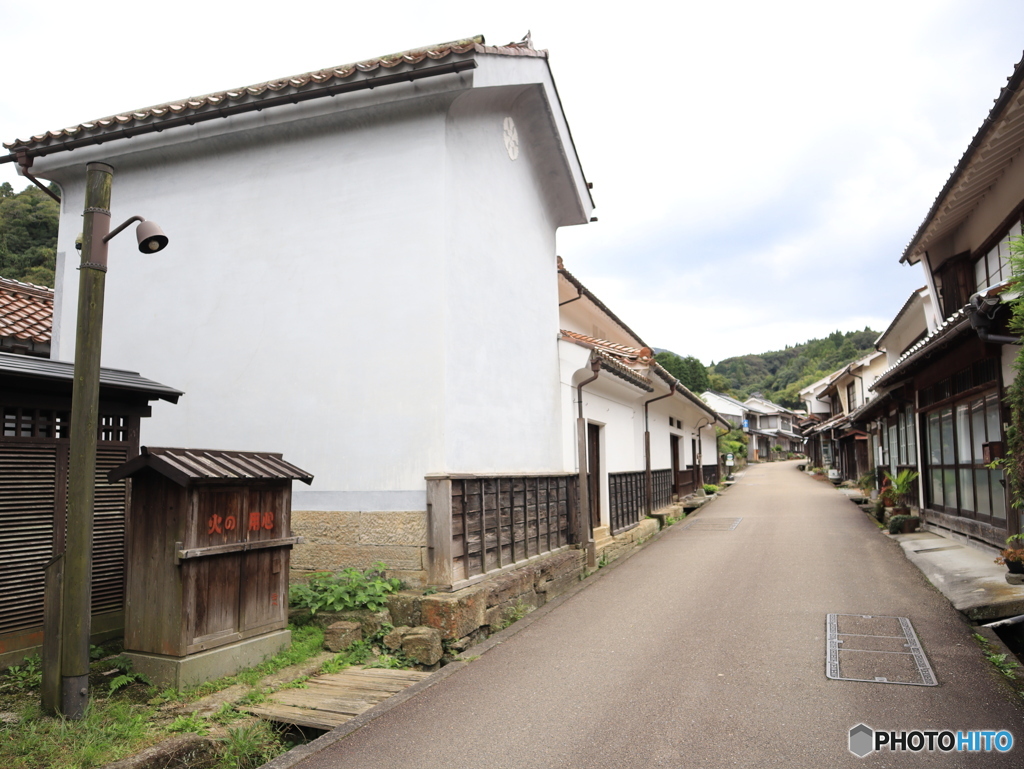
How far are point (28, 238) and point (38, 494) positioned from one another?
24.1 metres

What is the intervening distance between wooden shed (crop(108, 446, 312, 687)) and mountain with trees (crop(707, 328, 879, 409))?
8399cm

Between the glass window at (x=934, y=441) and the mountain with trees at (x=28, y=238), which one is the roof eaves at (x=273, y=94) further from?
the mountain with trees at (x=28, y=238)

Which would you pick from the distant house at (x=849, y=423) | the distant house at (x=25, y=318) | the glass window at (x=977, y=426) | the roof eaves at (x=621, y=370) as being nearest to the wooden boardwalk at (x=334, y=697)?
the roof eaves at (x=621, y=370)

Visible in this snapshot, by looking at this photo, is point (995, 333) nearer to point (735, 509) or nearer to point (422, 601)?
point (422, 601)

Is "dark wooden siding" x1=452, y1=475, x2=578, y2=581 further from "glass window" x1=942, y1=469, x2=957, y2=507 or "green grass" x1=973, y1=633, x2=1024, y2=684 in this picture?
"glass window" x1=942, y1=469, x2=957, y2=507

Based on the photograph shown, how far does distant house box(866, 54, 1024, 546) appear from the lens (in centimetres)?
947

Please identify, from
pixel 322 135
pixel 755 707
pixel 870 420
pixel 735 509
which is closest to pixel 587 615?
pixel 755 707

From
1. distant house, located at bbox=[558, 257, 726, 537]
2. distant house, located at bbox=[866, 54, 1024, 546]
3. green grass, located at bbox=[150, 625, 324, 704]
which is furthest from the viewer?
distant house, located at bbox=[558, 257, 726, 537]

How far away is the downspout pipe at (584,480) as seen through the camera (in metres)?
12.6

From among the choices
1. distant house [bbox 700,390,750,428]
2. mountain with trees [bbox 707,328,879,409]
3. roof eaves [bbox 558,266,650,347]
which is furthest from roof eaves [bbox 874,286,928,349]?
mountain with trees [bbox 707,328,879,409]

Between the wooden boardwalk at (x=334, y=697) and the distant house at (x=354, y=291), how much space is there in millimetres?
1586

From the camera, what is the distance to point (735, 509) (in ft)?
81.7

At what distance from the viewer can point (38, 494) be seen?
657cm

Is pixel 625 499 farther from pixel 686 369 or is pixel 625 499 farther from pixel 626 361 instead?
pixel 686 369
